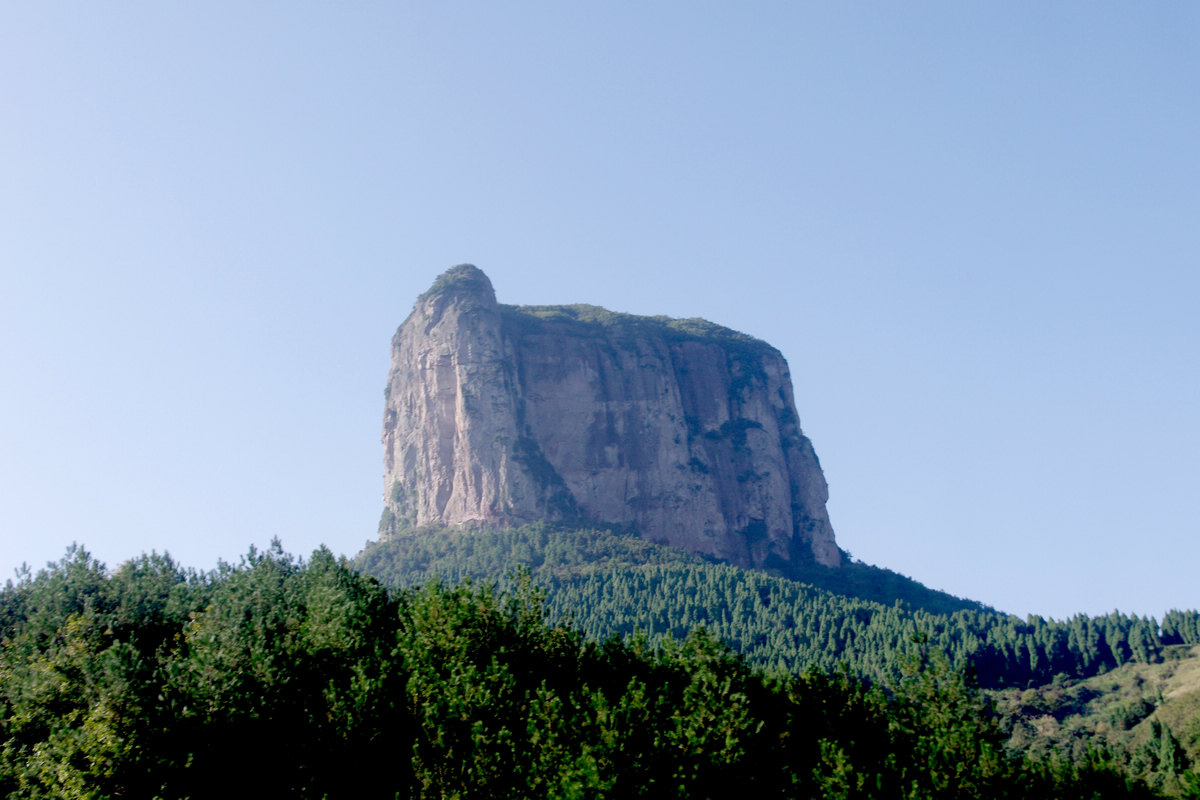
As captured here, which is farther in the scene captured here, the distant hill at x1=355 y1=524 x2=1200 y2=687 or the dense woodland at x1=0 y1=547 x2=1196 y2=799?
the distant hill at x1=355 y1=524 x2=1200 y2=687

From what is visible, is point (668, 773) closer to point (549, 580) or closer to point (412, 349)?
point (549, 580)

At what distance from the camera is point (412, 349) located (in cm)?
16162

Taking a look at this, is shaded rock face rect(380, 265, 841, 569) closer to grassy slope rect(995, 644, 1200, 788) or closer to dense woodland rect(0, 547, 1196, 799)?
grassy slope rect(995, 644, 1200, 788)

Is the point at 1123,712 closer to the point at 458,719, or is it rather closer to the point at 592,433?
the point at 458,719

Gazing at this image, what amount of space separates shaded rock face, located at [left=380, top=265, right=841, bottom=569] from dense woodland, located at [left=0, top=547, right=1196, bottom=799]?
370 ft

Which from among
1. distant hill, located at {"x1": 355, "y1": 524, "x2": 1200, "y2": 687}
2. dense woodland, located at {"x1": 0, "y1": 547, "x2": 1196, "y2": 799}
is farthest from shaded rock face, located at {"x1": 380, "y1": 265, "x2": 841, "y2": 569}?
dense woodland, located at {"x1": 0, "y1": 547, "x2": 1196, "y2": 799}

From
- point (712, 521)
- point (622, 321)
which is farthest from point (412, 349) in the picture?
point (712, 521)

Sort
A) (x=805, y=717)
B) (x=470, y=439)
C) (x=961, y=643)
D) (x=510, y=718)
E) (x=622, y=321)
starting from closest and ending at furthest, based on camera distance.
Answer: (x=510, y=718) < (x=805, y=717) < (x=961, y=643) < (x=470, y=439) < (x=622, y=321)

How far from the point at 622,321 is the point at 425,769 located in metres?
161

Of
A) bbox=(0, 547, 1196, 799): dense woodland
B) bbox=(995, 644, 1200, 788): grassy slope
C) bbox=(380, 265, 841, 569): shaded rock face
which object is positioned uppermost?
bbox=(380, 265, 841, 569): shaded rock face

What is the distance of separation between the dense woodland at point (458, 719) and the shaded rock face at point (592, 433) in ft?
370

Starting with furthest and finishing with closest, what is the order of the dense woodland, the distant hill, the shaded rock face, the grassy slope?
the shaded rock face
the distant hill
the grassy slope
the dense woodland

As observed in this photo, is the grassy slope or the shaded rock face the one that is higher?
the shaded rock face

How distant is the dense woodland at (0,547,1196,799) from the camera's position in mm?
22656
